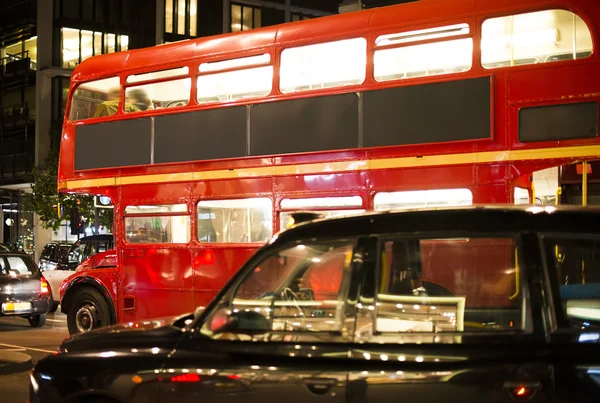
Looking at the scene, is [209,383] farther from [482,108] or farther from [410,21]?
[410,21]

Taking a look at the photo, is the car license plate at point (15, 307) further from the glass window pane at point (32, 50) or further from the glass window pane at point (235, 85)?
the glass window pane at point (32, 50)

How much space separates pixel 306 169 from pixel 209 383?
5267mm

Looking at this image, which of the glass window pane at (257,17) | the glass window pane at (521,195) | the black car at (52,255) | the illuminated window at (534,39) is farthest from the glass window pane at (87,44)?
the glass window pane at (521,195)

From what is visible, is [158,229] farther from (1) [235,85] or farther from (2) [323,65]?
(2) [323,65]

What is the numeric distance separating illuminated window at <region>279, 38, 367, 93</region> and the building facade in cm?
3323

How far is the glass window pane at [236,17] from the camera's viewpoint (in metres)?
43.4

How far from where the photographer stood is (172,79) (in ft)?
31.8

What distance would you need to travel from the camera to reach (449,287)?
337 cm

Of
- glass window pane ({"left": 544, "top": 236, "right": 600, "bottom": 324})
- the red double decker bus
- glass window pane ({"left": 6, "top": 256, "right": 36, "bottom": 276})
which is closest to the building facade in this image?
glass window pane ({"left": 6, "top": 256, "right": 36, "bottom": 276})

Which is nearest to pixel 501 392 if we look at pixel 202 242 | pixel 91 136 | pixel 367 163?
pixel 367 163

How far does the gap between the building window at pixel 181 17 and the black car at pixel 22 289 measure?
30.7 meters

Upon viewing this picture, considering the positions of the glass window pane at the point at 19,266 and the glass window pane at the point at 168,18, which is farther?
the glass window pane at the point at 168,18

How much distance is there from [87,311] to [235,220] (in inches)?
128

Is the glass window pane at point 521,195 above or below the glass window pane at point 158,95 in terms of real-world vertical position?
below
